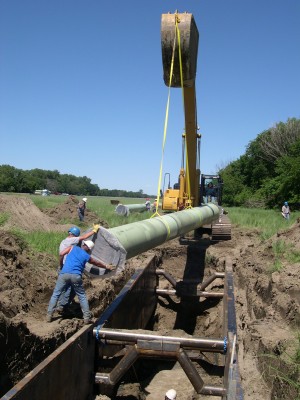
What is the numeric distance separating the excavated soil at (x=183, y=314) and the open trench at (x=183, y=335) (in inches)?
0.5

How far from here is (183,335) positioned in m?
7.77

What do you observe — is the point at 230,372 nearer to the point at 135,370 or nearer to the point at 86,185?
the point at 135,370

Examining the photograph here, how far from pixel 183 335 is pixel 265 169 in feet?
160

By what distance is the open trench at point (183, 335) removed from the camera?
5434mm

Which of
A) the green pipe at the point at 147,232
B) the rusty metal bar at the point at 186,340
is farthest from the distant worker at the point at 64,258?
the rusty metal bar at the point at 186,340

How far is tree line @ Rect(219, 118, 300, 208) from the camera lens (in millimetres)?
43469

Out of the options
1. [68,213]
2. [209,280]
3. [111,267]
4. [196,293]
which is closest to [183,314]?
[196,293]

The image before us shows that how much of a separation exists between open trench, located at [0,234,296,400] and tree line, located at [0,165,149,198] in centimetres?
8871

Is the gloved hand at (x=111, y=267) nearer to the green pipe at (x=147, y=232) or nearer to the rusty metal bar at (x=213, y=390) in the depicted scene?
the green pipe at (x=147, y=232)

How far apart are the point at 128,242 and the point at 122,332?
1.38 meters

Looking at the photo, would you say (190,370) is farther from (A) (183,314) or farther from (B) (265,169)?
(B) (265,169)

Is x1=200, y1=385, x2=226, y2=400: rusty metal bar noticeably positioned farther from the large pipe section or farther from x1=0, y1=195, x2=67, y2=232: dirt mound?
x1=0, y1=195, x2=67, y2=232: dirt mound

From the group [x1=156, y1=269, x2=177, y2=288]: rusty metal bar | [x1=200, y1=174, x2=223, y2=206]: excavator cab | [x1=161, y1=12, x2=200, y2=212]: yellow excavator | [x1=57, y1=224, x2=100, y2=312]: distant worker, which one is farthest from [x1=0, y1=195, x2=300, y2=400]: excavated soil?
[x1=161, y1=12, x2=200, y2=212]: yellow excavator

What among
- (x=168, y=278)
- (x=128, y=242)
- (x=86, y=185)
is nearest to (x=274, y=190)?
(x=168, y=278)
